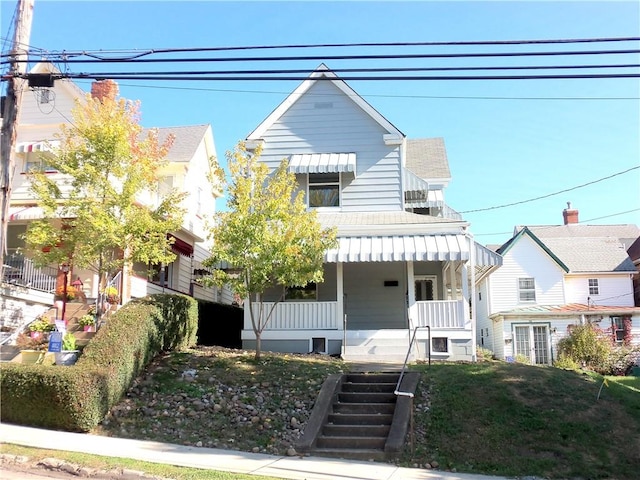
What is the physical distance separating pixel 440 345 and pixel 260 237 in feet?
21.9

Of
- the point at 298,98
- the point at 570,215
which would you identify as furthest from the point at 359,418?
the point at 570,215

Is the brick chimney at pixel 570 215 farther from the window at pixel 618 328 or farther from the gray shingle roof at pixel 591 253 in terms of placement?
the window at pixel 618 328

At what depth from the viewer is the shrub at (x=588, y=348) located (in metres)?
25.6

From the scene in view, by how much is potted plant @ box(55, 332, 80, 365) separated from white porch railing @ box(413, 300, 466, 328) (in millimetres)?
9441

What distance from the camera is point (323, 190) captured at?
2061 centimetres

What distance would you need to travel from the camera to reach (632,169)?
1992 cm

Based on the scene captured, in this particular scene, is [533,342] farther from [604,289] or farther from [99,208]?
[99,208]

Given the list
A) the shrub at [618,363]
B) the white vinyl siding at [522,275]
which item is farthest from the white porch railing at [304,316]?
the white vinyl siding at [522,275]

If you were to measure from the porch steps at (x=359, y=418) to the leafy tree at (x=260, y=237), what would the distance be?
9.95ft

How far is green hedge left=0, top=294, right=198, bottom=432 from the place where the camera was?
10375 mm

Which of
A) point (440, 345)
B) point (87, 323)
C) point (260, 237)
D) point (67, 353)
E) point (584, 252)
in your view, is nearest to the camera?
point (67, 353)

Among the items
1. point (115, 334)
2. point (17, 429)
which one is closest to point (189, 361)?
point (115, 334)

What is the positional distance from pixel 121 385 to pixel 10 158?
482 centimetres

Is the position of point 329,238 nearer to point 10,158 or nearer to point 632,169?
point 10,158
